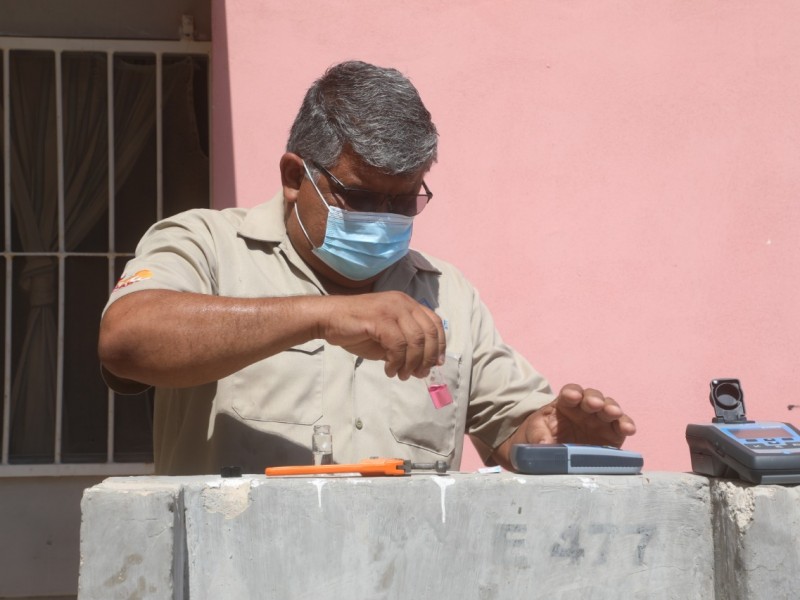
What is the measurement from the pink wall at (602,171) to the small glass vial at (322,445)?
1518 millimetres

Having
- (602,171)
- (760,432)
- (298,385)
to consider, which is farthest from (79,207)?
(760,432)

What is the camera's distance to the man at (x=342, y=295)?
220cm

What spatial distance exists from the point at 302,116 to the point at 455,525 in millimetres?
1224

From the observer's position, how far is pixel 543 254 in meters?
3.69

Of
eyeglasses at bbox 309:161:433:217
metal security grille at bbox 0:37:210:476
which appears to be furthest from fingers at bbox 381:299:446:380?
metal security grille at bbox 0:37:210:476

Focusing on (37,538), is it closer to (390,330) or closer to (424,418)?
(424,418)

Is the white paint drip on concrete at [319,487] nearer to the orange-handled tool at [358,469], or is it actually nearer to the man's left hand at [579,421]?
the orange-handled tool at [358,469]

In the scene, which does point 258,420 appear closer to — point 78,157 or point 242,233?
point 242,233

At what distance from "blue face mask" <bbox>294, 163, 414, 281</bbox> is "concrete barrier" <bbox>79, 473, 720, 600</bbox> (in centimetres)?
82

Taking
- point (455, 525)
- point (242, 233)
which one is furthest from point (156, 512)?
point (242, 233)

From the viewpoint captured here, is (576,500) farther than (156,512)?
Yes

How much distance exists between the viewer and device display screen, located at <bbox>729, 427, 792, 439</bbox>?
5.62ft

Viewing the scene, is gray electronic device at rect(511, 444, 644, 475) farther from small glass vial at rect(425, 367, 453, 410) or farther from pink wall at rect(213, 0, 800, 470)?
pink wall at rect(213, 0, 800, 470)

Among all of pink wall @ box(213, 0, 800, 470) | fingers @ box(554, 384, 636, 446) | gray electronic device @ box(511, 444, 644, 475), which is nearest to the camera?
gray electronic device @ box(511, 444, 644, 475)
